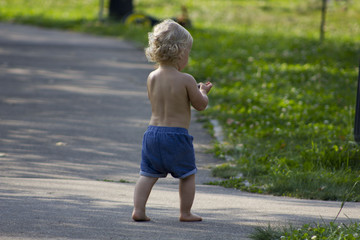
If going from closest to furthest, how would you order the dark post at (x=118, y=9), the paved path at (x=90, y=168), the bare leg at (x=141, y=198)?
the paved path at (x=90, y=168)
the bare leg at (x=141, y=198)
the dark post at (x=118, y=9)

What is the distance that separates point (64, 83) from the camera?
33.9 feet

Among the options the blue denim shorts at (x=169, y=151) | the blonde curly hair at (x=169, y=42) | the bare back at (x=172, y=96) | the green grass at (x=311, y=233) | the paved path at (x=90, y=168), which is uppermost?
the blonde curly hair at (x=169, y=42)

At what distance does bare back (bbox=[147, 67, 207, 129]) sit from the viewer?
12.4 feet

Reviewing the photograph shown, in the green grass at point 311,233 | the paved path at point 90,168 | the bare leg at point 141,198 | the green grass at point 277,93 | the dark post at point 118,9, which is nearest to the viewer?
the green grass at point 311,233

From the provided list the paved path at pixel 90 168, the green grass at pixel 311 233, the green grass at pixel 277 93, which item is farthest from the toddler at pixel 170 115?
the green grass at pixel 277 93

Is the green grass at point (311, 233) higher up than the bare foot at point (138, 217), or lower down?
higher up

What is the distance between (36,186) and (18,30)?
14.6 m

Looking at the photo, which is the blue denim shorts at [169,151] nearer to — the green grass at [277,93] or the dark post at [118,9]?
the green grass at [277,93]

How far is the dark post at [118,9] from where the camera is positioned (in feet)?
69.8

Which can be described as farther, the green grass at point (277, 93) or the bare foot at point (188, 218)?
the green grass at point (277, 93)

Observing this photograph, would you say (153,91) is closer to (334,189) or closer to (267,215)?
(267,215)

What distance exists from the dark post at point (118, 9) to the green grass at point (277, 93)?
2.87ft

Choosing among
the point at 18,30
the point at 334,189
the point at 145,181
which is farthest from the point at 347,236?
the point at 18,30

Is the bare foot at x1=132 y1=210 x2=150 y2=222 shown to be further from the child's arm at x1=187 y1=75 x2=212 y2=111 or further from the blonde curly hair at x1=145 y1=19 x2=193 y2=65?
the blonde curly hair at x1=145 y1=19 x2=193 y2=65
